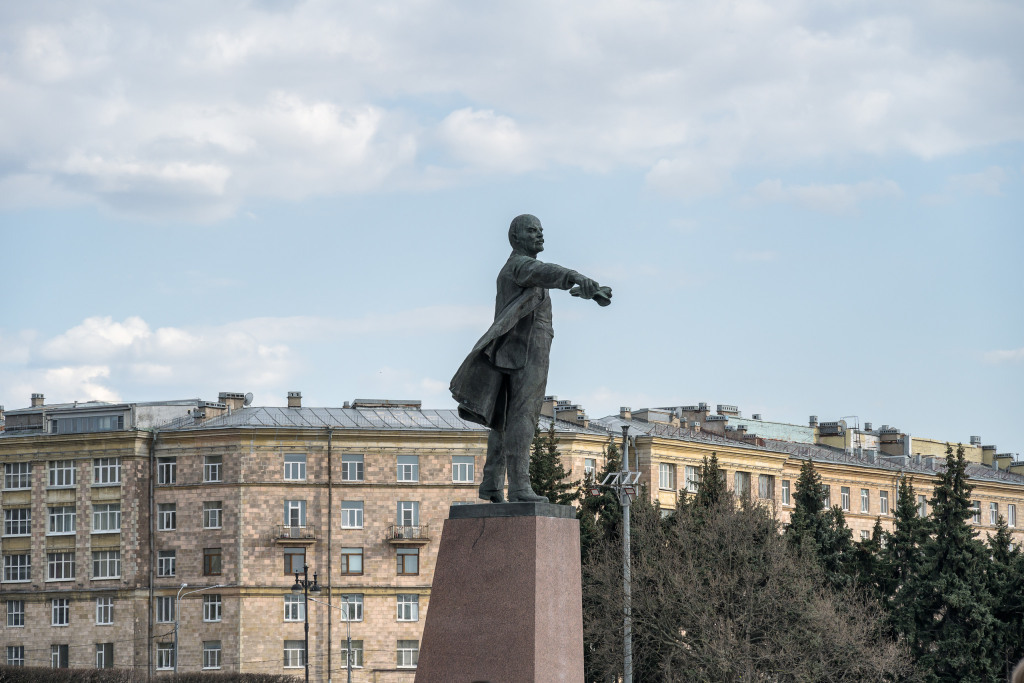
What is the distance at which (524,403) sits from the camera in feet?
43.6

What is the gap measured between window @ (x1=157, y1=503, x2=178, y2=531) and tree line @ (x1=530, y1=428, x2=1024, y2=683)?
2800 cm

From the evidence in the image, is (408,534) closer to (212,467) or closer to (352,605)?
(352,605)

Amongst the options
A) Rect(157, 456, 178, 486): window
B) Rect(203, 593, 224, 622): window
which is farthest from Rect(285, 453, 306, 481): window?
Rect(203, 593, 224, 622): window

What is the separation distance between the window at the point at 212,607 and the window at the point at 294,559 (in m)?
3.33

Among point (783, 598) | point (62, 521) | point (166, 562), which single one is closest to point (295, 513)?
point (166, 562)

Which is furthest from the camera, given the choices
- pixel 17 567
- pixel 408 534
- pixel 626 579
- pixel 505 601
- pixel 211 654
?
pixel 17 567

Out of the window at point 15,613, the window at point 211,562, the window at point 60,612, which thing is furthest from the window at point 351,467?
the window at point 15,613

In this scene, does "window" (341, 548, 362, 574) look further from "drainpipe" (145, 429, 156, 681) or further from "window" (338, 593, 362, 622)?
"drainpipe" (145, 429, 156, 681)

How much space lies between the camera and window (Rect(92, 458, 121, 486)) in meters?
72.1

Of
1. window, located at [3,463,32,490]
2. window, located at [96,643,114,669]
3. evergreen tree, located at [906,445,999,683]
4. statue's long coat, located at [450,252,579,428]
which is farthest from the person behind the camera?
window, located at [3,463,32,490]

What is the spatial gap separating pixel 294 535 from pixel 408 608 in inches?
244

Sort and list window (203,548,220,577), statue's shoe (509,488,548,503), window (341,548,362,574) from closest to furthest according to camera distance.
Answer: statue's shoe (509,488,548,503), window (203,548,220,577), window (341,548,362,574)

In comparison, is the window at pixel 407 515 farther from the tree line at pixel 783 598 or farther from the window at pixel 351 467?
the tree line at pixel 783 598

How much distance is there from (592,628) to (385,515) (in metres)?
27.5
